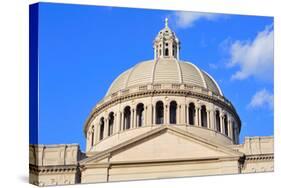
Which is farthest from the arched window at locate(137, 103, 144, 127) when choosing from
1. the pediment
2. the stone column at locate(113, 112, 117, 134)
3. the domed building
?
the pediment

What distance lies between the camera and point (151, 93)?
27.1m

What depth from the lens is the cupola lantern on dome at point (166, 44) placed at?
21081 millimetres

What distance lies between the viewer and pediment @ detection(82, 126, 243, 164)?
20.9 m

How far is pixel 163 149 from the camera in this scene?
69.7 ft

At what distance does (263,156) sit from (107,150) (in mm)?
6004

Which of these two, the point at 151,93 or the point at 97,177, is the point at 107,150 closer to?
the point at 97,177

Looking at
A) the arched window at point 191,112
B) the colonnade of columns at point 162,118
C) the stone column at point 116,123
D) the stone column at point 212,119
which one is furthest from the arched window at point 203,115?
the stone column at point 116,123

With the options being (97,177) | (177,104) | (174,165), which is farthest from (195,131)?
(97,177)

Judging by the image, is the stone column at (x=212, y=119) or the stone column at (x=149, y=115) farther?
the stone column at (x=212, y=119)

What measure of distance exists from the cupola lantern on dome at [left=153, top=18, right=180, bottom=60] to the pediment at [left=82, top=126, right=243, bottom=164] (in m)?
3.60

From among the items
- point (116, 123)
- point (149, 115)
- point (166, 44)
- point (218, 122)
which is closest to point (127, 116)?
point (116, 123)

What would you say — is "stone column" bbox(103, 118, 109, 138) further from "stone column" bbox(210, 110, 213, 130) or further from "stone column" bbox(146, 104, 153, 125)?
"stone column" bbox(210, 110, 213, 130)

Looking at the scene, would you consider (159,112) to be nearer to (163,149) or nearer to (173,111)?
(173,111)

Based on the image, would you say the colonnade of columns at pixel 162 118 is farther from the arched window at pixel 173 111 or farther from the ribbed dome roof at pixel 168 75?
the ribbed dome roof at pixel 168 75
